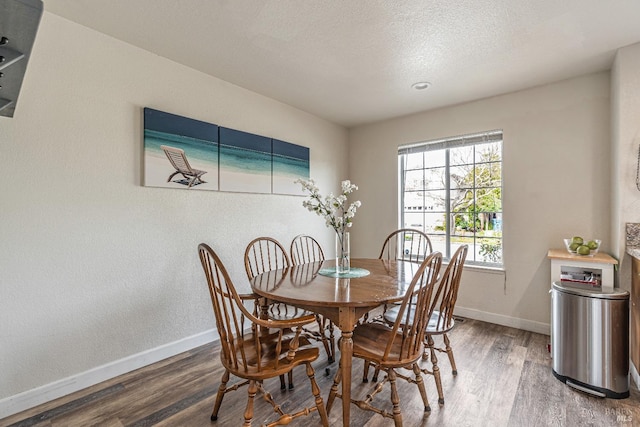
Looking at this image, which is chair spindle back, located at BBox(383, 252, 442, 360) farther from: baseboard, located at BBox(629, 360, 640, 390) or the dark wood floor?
baseboard, located at BBox(629, 360, 640, 390)

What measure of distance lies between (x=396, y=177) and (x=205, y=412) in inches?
130

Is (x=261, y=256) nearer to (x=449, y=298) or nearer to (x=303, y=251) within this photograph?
(x=303, y=251)

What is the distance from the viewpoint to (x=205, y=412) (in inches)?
73.9

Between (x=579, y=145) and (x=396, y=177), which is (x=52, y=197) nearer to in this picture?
(x=396, y=177)

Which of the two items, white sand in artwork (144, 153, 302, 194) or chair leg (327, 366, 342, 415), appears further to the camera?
white sand in artwork (144, 153, 302, 194)

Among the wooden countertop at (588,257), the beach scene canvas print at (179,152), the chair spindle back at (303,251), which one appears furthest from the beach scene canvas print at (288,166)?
the wooden countertop at (588,257)

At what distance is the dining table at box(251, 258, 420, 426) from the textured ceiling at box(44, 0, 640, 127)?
1694mm

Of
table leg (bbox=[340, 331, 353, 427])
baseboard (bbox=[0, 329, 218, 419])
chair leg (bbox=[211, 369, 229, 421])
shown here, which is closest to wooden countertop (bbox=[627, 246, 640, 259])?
table leg (bbox=[340, 331, 353, 427])

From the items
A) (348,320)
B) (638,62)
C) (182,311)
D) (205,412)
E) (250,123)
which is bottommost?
(205,412)

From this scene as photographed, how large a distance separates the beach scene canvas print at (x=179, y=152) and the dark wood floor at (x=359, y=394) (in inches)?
58.3

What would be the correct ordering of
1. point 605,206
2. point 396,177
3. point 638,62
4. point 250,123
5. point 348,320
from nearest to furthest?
point 348,320 → point 638,62 → point 605,206 → point 250,123 → point 396,177

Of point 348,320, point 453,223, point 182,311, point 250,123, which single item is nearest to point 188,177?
point 250,123

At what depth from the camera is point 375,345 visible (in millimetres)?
1758

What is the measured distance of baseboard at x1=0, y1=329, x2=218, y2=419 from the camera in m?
1.89
